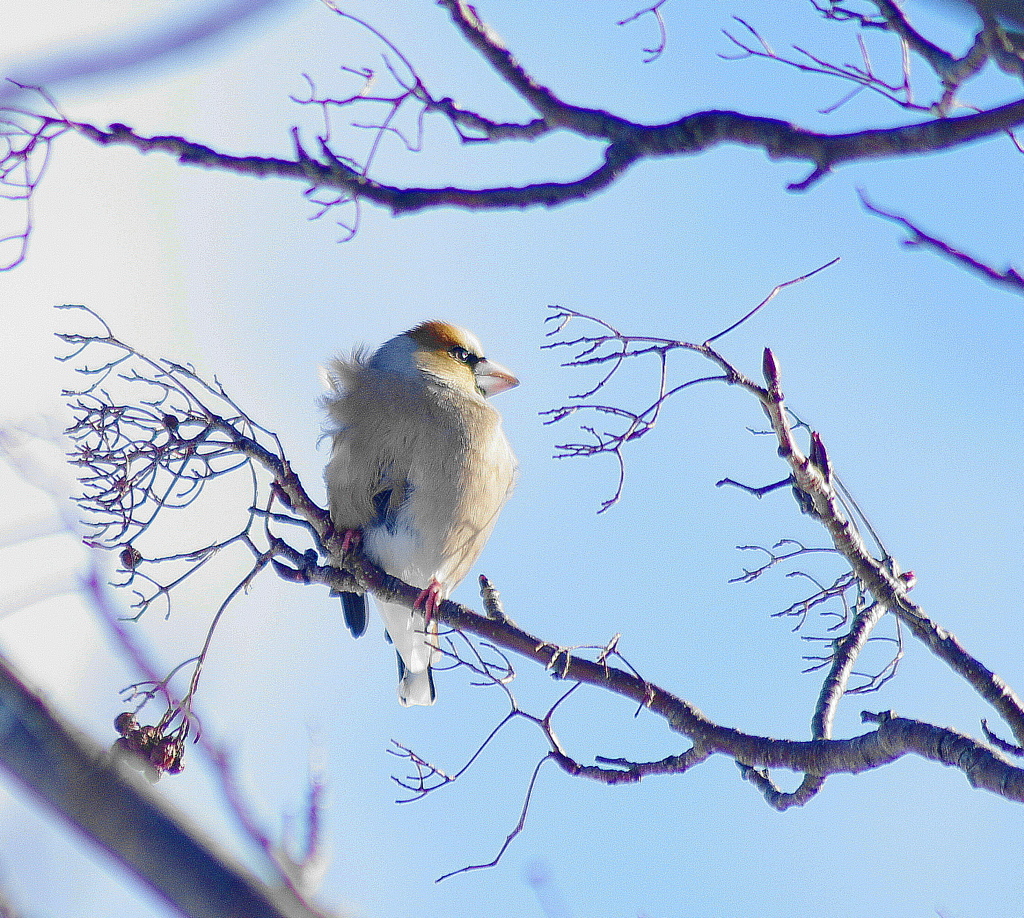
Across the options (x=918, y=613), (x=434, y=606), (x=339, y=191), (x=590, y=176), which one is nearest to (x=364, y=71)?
(x=339, y=191)

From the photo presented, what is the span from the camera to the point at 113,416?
2.81m

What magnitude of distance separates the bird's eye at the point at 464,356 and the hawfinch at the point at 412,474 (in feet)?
1.62

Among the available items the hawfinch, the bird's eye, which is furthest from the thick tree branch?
the bird's eye

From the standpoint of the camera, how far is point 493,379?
5332 mm

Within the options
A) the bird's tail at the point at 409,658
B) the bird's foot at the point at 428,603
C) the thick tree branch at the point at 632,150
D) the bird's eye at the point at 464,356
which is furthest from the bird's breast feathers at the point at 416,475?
the thick tree branch at the point at 632,150

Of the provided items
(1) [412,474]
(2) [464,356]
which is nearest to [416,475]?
(1) [412,474]

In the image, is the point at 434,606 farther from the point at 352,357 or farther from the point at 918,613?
the point at 352,357

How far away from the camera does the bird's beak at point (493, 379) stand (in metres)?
5.30

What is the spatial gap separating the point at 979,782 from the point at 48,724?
2.10m

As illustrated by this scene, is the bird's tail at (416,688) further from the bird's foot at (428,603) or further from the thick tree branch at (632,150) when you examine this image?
the thick tree branch at (632,150)

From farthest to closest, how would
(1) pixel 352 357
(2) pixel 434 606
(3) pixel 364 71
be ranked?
(1) pixel 352 357 < (2) pixel 434 606 < (3) pixel 364 71

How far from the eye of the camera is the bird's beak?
5.30 m

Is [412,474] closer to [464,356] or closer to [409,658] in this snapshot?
[409,658]

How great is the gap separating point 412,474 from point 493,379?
4.15 ft
